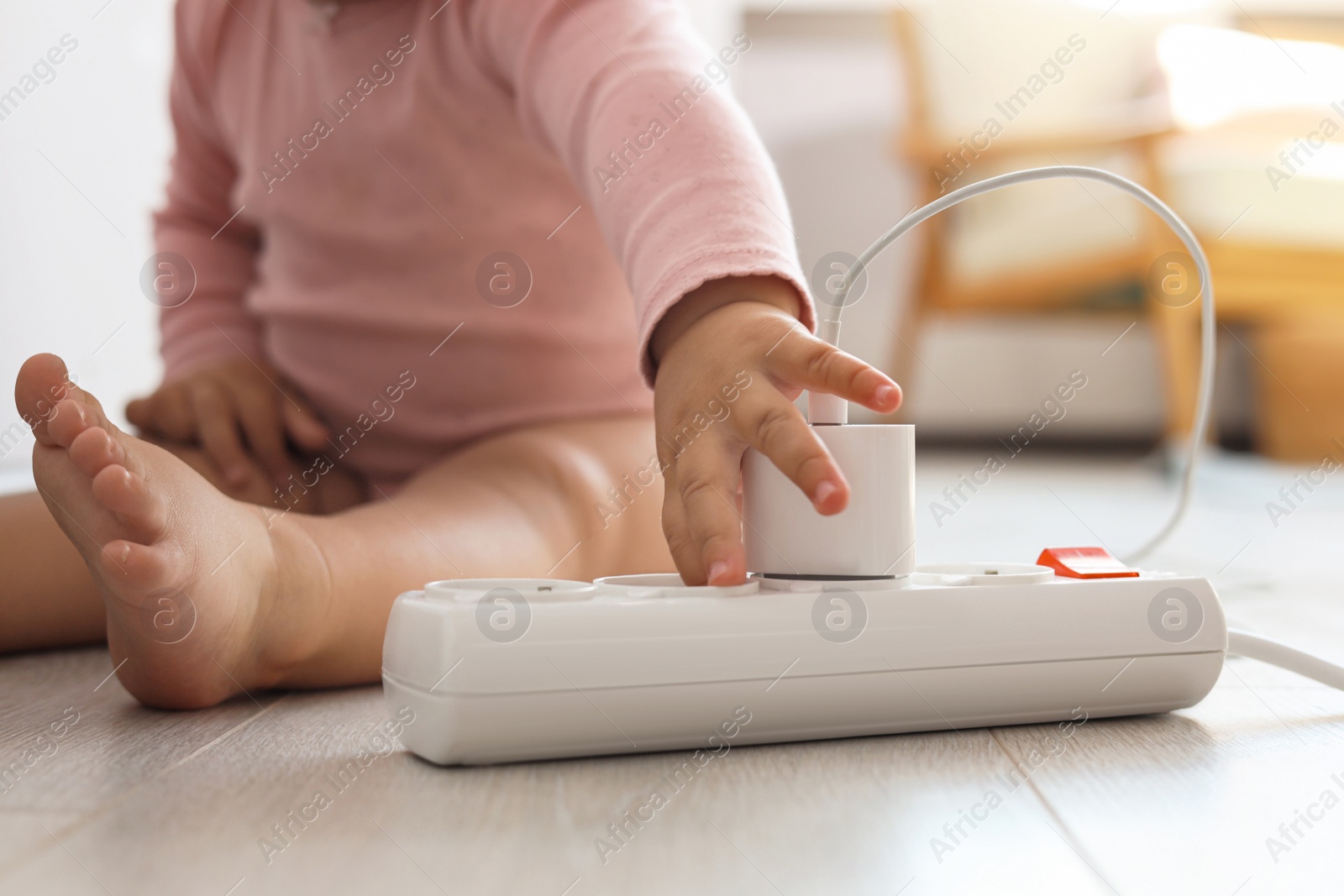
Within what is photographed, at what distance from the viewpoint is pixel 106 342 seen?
1467 millimetres

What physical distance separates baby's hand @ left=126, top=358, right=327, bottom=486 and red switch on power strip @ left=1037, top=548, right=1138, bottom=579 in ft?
1.59

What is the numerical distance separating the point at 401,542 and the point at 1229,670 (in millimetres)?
434

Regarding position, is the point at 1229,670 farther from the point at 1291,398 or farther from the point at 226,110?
the point at 1291,398

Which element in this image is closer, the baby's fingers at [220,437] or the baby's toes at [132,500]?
the baby's toes at [132,500]

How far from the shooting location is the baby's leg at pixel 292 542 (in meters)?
0.42

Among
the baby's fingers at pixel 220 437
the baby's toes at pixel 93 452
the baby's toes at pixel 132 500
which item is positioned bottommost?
the baby's fingers at pixel 220 437

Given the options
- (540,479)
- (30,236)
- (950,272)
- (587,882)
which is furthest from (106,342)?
(950,272)

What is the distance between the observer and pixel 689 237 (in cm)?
51

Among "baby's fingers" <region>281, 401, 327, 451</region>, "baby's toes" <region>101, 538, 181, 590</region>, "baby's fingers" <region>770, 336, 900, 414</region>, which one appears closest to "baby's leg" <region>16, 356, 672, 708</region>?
"baby's toes" <region>101, 538, 181, 590</region>

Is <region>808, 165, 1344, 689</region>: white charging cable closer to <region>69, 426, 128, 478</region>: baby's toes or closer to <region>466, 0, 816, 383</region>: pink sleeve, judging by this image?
<region>466, 0, 816, 383</region>: pink sleeve

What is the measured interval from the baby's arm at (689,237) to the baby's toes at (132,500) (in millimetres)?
200

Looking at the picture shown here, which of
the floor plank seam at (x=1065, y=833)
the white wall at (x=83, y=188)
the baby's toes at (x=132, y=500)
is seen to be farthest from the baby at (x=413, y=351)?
the white wall at (x=83, y=188)

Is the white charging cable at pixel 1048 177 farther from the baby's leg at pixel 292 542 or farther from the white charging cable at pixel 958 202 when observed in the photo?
the baby's leg at pixel 292 542

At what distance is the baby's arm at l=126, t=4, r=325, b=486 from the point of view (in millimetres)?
695
